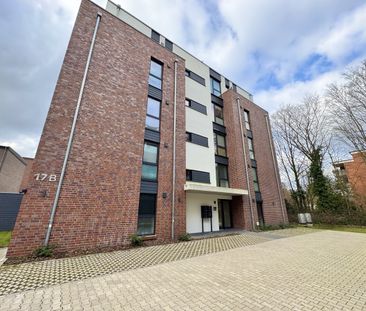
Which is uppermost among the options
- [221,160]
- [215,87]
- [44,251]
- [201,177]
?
[215,87]

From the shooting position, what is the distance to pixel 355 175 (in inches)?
888

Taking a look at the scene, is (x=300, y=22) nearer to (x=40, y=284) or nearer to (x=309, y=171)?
(x=40, y=284)

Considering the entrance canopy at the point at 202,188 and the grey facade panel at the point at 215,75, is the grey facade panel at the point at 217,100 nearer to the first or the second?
the grey facade panel at the point at 215,75

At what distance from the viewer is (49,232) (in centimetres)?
629

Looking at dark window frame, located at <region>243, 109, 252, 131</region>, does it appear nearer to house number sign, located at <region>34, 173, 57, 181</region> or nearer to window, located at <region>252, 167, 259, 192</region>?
window, located at <region>252, 167, 259, 192</region>

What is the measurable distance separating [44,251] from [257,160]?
16.2m

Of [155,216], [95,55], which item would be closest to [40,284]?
[155,216]

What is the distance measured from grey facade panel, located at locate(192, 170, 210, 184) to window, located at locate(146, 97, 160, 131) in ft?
13.8

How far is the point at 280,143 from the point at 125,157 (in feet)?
74.9

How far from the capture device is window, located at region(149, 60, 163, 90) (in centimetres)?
1165

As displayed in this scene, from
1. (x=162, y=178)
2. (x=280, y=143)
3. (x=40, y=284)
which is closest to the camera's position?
(x=40, y=284)

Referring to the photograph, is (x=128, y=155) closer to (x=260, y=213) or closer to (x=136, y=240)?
(x=136, y=240)

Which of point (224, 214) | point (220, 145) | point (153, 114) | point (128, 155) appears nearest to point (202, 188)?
point (128, 155)

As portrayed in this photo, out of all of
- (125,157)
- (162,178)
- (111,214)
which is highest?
(125,157)
